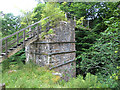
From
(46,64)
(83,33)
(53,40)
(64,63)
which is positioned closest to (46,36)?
(53,40)

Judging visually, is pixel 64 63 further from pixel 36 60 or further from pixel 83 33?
pixel 83 33

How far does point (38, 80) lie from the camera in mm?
3652

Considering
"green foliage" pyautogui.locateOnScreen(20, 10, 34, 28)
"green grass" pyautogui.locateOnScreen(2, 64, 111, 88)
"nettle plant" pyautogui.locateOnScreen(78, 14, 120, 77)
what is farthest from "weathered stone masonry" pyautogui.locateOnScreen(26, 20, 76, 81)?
"nettle plant" pyautogui.locateOnScreen(78, 14, 120, 77)

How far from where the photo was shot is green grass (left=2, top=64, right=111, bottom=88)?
2248mm

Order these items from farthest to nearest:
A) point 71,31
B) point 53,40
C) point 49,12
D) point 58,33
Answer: point 71,31
point 58,33
point 53,40
point 49,12

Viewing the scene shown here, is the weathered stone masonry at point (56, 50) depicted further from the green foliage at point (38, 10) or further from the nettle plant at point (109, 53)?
the nettle plant at point (109, 53)

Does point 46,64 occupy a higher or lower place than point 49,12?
lower

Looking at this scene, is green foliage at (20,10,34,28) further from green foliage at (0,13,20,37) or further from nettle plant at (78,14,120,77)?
nettle plant at (78,14,120,77)

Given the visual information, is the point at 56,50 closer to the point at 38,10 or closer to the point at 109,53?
the point at 38,10

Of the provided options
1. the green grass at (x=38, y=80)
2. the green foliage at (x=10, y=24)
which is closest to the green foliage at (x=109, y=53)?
the green grass at (x=38, y=80)

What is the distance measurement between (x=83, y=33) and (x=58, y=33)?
4075mm

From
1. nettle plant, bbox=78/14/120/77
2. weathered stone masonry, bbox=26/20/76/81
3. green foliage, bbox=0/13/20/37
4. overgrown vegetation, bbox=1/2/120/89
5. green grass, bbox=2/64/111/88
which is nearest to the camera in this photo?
green grass, bbox=2/64/111/88

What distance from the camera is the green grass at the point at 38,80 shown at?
2.25m

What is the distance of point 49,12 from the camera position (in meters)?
4.70
